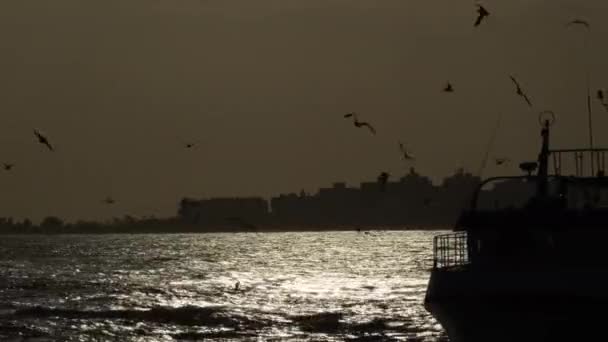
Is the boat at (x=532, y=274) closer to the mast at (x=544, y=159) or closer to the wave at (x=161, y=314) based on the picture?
the mast at (x=544, y=159)

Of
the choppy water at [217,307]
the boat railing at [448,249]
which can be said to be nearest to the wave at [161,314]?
the choppy water at [217,307]

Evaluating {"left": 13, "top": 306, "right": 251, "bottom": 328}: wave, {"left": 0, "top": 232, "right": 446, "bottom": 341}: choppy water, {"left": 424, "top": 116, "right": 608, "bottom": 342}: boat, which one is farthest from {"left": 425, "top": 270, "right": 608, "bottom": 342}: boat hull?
{"left": 13, "top": 306, "right": 251, "bottom": 328}: wave

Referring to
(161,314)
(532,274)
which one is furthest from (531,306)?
(161,314)

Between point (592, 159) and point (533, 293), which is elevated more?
point (592, 159)

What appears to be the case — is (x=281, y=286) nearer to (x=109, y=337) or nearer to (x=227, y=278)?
(x=227, y=278)

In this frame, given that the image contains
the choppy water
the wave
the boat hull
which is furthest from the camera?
the wave

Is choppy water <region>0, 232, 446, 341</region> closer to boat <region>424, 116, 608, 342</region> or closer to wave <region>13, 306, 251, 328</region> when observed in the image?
wave <region>13, 306, 251, 328</region>

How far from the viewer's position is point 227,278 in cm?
10056

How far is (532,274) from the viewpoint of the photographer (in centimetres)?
3334

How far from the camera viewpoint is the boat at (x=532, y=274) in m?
32.6

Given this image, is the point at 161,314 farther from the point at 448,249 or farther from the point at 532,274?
the point at 532,274

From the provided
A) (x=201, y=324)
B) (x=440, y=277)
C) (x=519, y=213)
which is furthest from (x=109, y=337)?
(x=519, y=213)

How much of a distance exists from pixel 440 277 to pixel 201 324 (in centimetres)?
1864

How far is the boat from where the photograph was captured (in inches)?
1282
